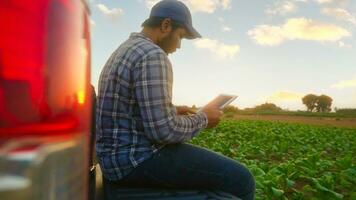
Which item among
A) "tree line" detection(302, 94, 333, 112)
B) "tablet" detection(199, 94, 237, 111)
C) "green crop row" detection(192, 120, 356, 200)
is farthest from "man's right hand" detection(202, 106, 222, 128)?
"tree line" detection(302, 94, 333, 112)

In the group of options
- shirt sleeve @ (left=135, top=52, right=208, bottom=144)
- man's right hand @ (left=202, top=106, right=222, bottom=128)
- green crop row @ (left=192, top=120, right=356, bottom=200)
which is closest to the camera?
shirt sleeve @ (left=135, top=52, right=208, bottom=144)

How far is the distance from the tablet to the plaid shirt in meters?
0.43

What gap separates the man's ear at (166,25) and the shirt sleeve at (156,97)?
1.44 feet

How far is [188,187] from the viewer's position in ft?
9.11

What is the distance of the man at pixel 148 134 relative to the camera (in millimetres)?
2684

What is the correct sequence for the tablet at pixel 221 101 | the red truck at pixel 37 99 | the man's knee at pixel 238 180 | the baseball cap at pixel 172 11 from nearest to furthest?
the red truck at pixel 37 99, the man's knee at pixel 238 180, the baseball cap at pixel 172 11, the tablet at pixel 221 101

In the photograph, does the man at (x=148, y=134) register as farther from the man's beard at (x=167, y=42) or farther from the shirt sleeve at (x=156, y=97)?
the man's beard at (x=167, y=42)

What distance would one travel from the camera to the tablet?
334 centimetres

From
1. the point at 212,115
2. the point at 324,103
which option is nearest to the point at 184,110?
the point at 212,115

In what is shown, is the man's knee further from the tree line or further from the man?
the tree line

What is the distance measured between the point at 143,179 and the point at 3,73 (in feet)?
6.88

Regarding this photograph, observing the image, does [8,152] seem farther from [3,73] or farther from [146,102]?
[146,102]

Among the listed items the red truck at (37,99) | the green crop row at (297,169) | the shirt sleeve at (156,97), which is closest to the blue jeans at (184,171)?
the shirt sleeve at (156,97)

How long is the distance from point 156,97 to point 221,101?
831 mm
